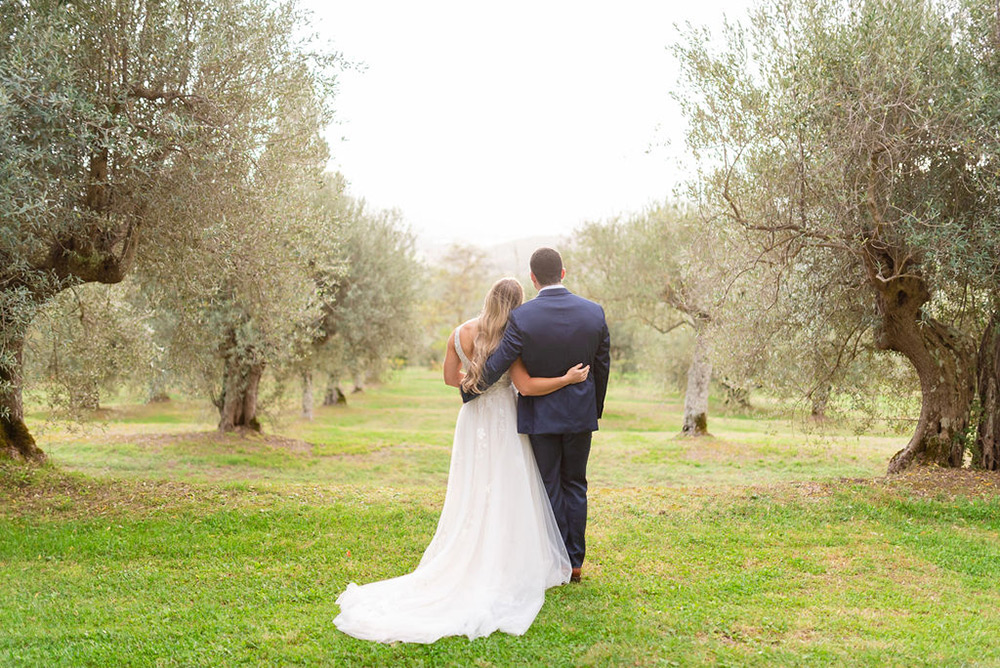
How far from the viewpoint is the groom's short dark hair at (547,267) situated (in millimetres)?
5945

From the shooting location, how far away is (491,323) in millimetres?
5965

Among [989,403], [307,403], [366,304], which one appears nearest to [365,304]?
[366,304]

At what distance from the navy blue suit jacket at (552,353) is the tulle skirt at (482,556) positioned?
0.83 feet

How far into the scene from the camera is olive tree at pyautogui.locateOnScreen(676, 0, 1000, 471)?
8625 millimetres

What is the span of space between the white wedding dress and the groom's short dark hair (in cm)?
79

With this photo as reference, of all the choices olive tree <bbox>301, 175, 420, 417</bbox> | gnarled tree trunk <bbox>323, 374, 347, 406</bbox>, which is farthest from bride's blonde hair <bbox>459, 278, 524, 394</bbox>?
gnarled tree trunk <bbox>323, 374, 347, 406</bbox>

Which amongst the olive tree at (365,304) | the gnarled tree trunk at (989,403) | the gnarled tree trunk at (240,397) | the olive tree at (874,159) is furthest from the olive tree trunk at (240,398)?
the gnarled tree trunk at (989,403)

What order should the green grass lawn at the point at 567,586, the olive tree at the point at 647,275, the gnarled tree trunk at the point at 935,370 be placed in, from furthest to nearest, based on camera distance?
the olive tree at the point at 647,275, the gnarled tree trunk at the point at 935,370, the green grass lawn at the point at 567,586

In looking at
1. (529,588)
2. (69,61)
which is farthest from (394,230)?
(529,588)

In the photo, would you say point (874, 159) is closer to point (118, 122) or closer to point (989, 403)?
point (989, 403)

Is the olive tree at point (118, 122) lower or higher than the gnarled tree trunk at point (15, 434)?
higher

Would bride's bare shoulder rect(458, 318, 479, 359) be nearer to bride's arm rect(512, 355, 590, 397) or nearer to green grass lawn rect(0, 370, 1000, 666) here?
A: bride's arm rect(512, 355, 590, 397)

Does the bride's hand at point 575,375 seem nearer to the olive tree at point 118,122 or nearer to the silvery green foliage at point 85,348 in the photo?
the olive tree at point 118,122

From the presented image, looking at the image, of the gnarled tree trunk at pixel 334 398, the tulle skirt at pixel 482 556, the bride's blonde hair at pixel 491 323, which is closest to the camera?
the tulle skirt at pixel 482 556
